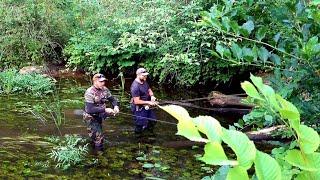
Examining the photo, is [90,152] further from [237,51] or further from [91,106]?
[237,51]

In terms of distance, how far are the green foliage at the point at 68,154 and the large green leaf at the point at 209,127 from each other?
7256 millimetres

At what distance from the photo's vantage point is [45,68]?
1742 cm

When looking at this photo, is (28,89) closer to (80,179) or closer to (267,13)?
(80,179)

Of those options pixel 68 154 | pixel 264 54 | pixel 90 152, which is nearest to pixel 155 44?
pixel 90 152

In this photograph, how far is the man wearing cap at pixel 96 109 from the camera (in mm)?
8634

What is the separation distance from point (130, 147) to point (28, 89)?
615 cm

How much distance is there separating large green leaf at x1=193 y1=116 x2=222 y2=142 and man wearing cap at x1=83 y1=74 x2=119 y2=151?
7.85 metres

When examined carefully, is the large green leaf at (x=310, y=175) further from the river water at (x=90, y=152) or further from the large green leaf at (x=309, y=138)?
the river water at (x=90, y=152)

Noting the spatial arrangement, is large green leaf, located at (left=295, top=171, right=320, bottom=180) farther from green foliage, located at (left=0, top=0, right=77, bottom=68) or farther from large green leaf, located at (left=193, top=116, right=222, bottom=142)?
green foliage, located at (left=0, top=0, right=77, bottom=68)

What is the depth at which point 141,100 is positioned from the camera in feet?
32.1

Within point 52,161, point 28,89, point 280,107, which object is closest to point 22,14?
point 28,89

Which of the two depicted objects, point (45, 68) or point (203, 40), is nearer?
point (203, 40)

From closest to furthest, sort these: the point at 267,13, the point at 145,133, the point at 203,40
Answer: the point at 267,13
the point at 145,133
the point at 203,40

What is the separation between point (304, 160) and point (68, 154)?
24.6 ft
